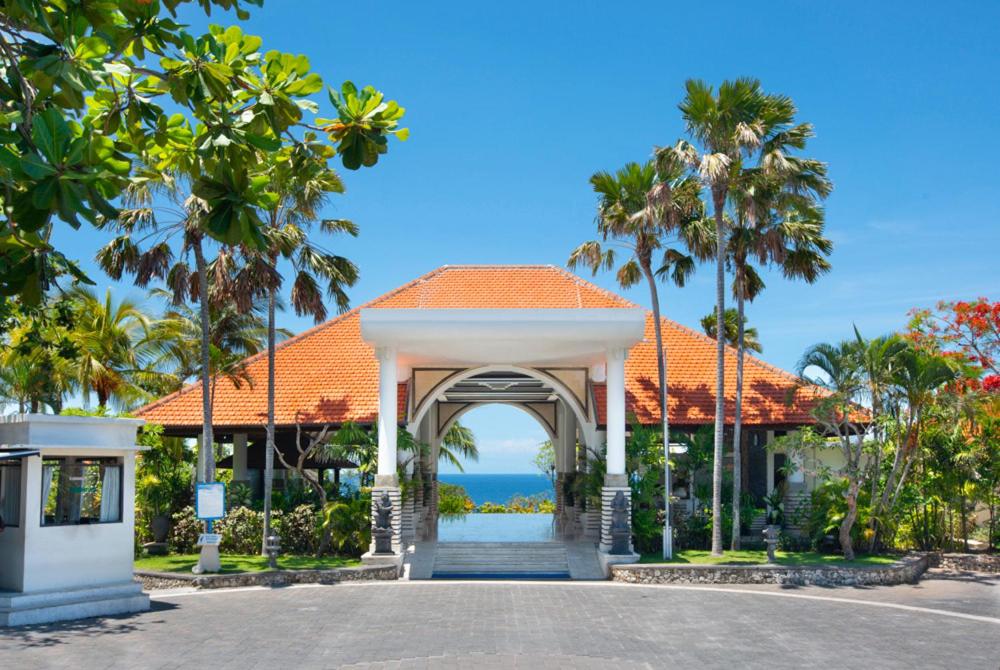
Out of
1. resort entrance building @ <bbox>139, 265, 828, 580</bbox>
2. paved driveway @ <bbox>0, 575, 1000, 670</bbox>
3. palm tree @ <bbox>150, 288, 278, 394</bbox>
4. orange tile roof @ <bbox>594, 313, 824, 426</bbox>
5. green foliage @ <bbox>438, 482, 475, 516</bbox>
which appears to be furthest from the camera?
green foliage @ <bbox>438, 482, 475, 516</bbox>

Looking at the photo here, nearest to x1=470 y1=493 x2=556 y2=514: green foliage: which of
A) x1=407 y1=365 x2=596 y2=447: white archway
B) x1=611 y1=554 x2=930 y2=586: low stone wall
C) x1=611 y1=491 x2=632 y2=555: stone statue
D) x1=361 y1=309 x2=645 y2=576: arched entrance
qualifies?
x1=361 y1=309 x2=645 y2=576: arched entrance

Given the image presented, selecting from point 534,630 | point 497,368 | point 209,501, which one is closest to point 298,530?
point 209,501

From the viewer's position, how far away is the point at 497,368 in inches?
920

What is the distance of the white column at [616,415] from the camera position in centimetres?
2052

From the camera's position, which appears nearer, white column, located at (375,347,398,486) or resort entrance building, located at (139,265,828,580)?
resort entrance building, located at (139,265,828,580)

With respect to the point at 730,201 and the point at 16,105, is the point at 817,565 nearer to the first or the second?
the point at 730,201

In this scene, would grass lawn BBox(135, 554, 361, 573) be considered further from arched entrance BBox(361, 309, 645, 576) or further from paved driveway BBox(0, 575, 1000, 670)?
paved driveway BBox(0, 575, 1000, 670)

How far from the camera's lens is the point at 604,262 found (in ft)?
73.4

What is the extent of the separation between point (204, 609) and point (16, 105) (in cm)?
1209

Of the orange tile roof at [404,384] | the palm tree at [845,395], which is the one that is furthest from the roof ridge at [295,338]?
the palm tree at [845,395]

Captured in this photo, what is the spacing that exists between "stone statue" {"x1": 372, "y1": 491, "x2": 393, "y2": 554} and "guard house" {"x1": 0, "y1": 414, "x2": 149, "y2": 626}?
17.1ft

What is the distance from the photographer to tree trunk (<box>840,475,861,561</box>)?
19750mm

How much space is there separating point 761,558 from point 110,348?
724 inches

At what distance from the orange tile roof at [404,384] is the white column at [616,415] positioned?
2739mm
